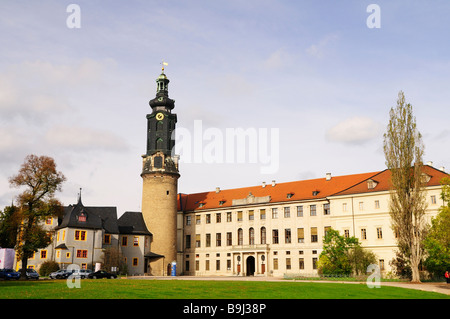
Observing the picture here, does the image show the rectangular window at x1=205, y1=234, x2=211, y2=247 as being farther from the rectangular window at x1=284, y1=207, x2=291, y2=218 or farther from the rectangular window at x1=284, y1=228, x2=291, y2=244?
the rectangular window at x1=284, y1=207, x2=291, y2=218

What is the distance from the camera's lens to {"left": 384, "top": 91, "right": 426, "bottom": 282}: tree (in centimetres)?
4456

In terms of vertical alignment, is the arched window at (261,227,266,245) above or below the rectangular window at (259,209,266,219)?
below

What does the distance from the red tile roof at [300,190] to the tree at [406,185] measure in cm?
1194

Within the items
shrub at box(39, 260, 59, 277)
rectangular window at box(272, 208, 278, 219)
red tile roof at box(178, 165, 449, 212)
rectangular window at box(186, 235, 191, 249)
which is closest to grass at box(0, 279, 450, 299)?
red tile roof at box(178, 165, 449, 212)

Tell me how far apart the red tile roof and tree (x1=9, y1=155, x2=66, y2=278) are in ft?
113

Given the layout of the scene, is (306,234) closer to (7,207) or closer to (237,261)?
(237,261)

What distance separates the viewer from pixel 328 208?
223 feet

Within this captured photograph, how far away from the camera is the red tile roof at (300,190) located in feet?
205

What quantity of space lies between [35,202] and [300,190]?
40.5 meters

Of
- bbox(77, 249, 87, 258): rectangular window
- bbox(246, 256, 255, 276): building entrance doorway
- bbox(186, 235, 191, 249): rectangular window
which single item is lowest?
bbox(246, 256, 255, 276): building entrance doorway

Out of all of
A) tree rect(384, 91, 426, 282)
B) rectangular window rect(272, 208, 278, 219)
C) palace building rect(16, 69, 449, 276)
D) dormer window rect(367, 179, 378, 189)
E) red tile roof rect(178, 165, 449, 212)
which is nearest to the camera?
tree rect(384, 91, 426, 282)

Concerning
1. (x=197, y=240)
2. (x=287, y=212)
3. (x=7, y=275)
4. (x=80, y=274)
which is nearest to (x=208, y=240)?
(x=197, y=240)

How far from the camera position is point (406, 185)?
45656 millimetres

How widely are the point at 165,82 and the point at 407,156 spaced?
48.9m
